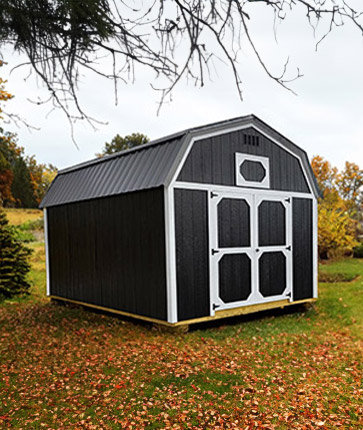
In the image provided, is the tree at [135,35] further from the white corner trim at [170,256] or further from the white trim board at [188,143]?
the white corner trim at [170,256]

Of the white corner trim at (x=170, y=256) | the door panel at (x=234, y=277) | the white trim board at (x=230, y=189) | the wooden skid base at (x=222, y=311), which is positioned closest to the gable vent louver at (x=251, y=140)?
the white trim board at (x=230, y=189)

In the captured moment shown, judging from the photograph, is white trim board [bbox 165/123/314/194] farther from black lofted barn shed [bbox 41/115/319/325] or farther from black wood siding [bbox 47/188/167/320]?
black wood siding [bbox 47/188/167/320]

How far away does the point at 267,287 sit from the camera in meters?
8.23

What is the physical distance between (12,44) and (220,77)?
248 centimetres

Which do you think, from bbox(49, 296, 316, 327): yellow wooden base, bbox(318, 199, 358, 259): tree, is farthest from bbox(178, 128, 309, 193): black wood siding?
bbox(318, 199, 358, 259): tree

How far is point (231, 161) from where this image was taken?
7.73m

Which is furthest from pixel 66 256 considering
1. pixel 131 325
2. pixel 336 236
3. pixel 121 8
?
pixel 336 236

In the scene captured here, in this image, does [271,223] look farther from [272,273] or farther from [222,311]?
[222,311]

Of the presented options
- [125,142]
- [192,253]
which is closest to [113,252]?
[192,253]

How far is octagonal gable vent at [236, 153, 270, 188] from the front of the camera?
25.7ft

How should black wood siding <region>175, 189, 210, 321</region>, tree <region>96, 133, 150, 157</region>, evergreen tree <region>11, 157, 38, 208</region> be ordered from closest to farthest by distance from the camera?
black wood siding <region>175, 189, 210, 321</region> → evergreen tree <region>11, 157, 38, 208</region> → tree <region>96, 133, 150, 157</region>

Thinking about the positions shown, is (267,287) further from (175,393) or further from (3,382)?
(3,382)

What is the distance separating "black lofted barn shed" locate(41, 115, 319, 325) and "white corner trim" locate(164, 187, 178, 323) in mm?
17

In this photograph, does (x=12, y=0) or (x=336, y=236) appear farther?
(x=336, y=236)
